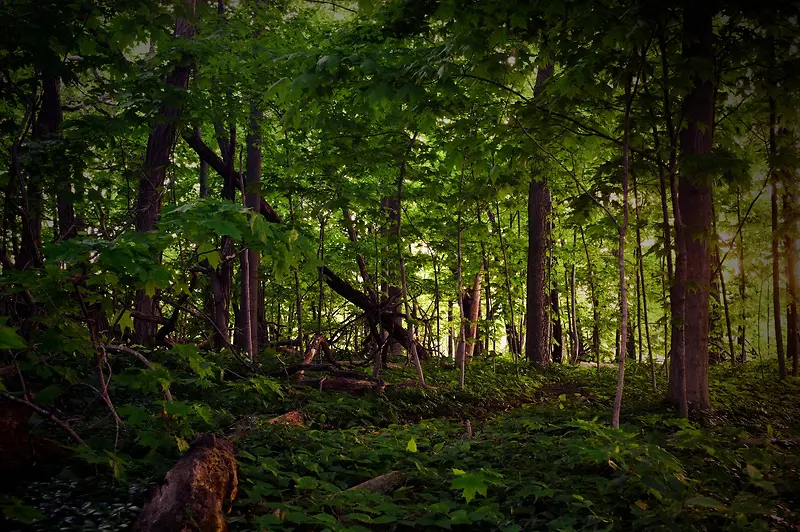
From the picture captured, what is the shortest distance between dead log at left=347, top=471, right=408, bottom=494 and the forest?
0.07ft

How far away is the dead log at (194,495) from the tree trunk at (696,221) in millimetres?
5700

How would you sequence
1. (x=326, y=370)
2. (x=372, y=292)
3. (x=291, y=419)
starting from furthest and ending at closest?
1. (x=372, y=292)
2. (x=326, y=370)
3. (x=291, y=419)

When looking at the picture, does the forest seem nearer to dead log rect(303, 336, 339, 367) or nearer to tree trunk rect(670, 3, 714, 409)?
tree trunk rect(670, 3, 714, 409)

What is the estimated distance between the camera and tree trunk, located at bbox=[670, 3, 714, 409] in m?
6.35

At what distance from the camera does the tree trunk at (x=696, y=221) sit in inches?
250

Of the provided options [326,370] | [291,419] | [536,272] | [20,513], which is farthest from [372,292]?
[20,513]

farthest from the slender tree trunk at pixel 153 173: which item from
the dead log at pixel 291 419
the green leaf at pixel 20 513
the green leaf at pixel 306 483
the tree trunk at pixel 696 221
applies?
the tree trunk at pixel 696 221

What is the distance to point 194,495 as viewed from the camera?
2928 millimetres

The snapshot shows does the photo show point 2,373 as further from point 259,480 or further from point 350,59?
point 350,59

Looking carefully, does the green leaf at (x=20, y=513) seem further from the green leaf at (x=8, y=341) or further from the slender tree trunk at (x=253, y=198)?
the slender tree trunk at (x=253, y=198)

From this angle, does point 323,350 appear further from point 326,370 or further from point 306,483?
point 306,483

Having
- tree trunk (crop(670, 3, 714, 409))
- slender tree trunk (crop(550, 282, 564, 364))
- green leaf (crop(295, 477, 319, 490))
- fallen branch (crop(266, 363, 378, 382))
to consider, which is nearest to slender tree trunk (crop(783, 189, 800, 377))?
tree trunk (crop(670, 3, 714, 409))

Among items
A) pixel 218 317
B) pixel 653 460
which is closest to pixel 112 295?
pixel 653 460

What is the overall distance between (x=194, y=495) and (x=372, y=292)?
23.8ft
